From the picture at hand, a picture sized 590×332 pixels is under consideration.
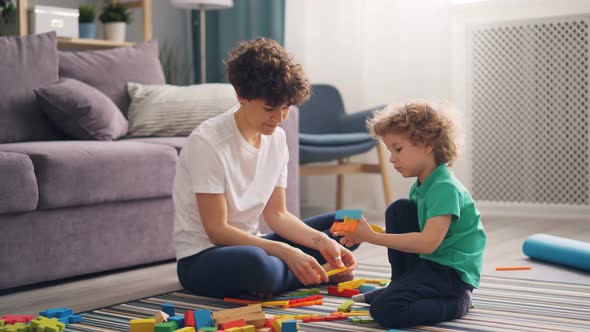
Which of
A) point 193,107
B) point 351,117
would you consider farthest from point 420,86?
point 193,107

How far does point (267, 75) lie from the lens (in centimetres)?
201

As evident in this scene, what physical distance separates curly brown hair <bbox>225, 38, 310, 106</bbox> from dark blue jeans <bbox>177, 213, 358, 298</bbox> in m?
0.39

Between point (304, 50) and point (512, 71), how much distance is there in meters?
1.15

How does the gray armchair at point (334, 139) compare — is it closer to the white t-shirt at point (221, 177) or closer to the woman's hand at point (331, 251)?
the white t-shirt at point (221, 177)

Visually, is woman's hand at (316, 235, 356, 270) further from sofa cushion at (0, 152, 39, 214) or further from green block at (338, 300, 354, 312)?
sofa cushion at (0, 152, 39, 214)

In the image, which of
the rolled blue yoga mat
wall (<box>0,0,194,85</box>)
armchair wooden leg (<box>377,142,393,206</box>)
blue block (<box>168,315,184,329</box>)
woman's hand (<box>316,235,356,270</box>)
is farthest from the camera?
wall (<box>0,0,194,85</box>)

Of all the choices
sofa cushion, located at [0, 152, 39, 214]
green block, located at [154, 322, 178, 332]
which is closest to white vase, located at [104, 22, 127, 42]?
sofa cushion, located at [0, 152, 39, 214]

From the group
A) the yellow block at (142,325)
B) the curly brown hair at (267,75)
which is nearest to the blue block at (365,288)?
the curly brown hair at (267,75)

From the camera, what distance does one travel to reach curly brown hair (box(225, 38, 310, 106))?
200 cm

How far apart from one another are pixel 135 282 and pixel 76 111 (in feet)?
2.54

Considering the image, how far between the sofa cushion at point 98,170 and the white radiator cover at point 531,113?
190cm

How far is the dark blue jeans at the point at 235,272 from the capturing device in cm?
203

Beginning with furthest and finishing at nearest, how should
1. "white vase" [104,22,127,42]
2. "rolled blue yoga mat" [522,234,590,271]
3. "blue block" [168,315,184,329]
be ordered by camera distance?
1. "white vase" [104,22,127,42]
2. "rolled blue yoga mat" [522,234,590,271]
3. "blue block" [168,315,184,329]

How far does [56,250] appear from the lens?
241 cm
